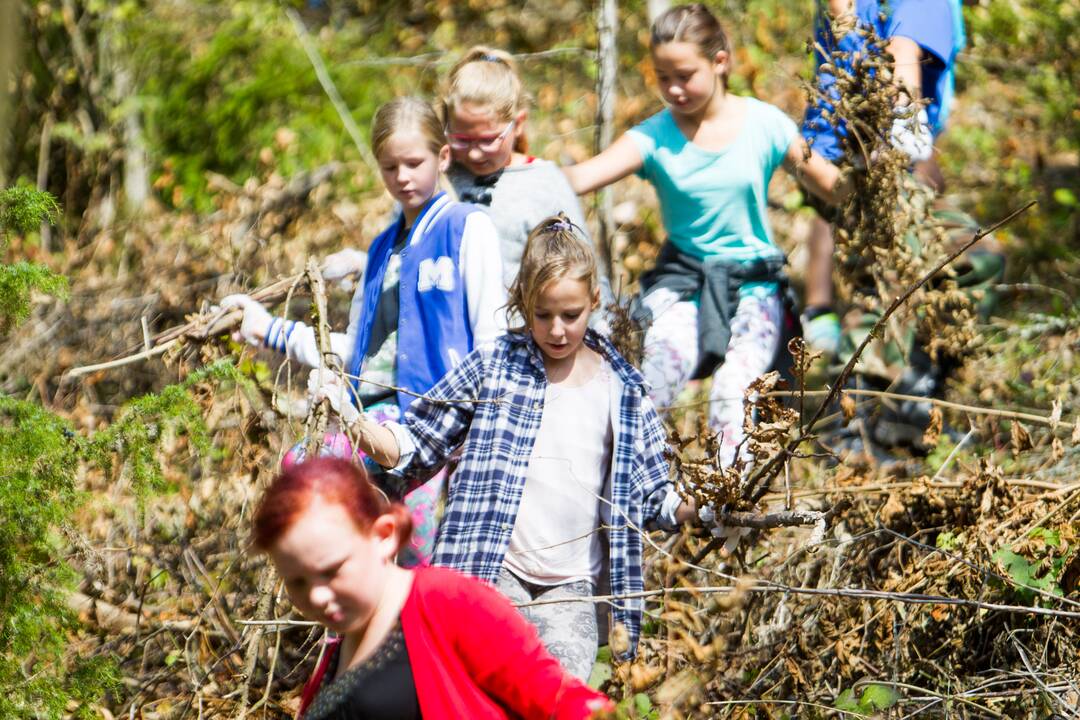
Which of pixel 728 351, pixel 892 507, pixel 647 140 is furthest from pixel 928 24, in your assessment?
pixel 892 507

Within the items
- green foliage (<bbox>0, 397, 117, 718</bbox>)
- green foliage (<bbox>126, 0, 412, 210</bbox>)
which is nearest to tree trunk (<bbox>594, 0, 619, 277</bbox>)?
green foliage (<bbox>126, 0, 412, 210</bbox>)

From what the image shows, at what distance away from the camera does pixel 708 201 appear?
440cm

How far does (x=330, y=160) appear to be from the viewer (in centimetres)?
777

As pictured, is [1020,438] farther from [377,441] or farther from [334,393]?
[334,393]

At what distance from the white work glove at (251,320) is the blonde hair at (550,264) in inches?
31.7

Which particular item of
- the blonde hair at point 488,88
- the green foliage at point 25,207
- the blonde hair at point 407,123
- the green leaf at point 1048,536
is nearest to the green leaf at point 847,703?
the green leaf at point 1048,536

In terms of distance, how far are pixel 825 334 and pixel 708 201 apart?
1135 millimetres

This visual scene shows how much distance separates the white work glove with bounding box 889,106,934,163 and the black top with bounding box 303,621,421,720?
2.48 metres

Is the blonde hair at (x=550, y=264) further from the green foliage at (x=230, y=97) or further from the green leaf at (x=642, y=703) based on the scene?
the green foliage at (x=230, y=97)

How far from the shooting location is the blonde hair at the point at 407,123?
3.79 m

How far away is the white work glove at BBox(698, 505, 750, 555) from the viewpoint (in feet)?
10.4

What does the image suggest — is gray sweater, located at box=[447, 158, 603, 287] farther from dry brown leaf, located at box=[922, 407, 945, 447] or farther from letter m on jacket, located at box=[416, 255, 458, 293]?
dry brown leaf, located at box=[922, 407, 945, 447]

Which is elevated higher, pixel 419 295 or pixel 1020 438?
pixel 419 295

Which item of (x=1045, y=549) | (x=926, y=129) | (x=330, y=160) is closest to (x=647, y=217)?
(x=330, y=160)
